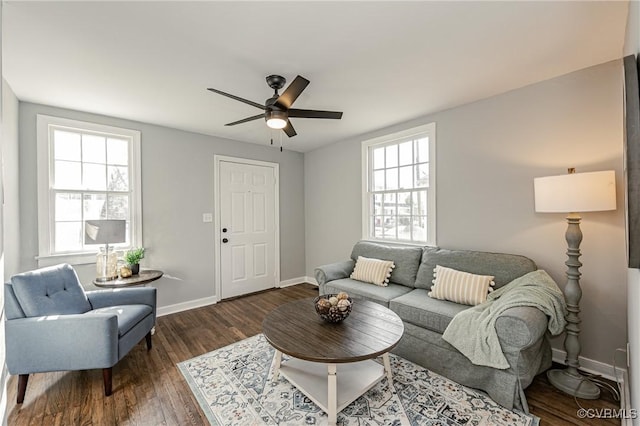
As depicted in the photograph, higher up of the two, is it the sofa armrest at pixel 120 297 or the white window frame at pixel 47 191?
the white window frame at pixel 47 191

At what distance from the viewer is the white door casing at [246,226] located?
13.8 feet

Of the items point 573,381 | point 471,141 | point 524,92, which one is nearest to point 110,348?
point 573,381

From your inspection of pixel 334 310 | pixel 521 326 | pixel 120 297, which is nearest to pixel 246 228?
pixel 120 297

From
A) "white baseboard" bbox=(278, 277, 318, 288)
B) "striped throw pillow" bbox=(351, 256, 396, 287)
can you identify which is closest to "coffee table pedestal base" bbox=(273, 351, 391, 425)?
"striped throw pillow" bbox=(351, 256, 396, 287)

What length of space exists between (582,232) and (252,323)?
339cm

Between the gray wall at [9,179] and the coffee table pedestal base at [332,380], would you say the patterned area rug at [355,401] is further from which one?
the gray wall at [9,179]

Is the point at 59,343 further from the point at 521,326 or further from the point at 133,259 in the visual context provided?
the point at 521,326

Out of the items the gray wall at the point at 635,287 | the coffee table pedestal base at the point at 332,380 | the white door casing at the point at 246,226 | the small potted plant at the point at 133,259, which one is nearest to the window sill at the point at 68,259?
the small potted plant at the point at 133,259

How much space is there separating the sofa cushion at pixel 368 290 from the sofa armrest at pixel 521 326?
103cm

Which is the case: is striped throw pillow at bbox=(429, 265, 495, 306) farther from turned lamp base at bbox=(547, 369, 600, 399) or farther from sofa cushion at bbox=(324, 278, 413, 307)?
turned lamp base at bbox=(547, 369, 600, 399)

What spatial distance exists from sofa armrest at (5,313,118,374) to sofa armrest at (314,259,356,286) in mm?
2030

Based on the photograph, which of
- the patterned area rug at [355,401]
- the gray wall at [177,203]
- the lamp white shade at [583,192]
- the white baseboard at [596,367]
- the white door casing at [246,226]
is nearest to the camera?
the patterned area rug at [355,401]

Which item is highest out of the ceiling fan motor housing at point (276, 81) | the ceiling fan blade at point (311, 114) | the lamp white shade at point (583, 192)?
the ceiling fan motor housing at point (276, 81)

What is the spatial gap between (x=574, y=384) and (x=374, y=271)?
1.82m
